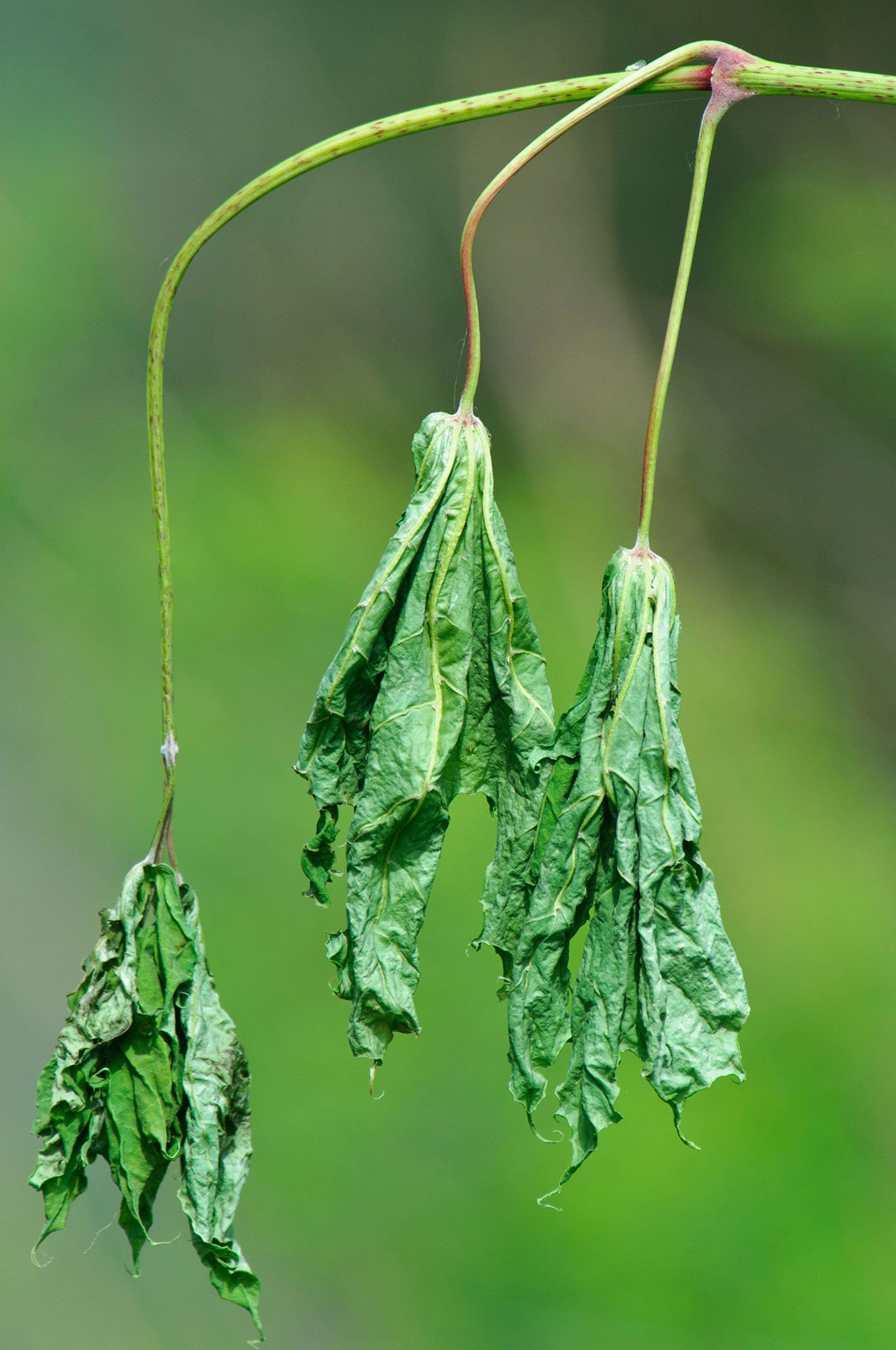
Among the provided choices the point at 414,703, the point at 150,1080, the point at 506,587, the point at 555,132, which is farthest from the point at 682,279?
the point at 150,1080

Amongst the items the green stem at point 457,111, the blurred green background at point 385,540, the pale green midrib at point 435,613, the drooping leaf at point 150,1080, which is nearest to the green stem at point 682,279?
the green stem at point 457,111

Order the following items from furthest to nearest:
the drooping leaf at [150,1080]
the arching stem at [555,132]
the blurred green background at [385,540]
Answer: the blurred green background at [385,540]
the drooping leaf at [150,1080]
the arching stem at [555,132]

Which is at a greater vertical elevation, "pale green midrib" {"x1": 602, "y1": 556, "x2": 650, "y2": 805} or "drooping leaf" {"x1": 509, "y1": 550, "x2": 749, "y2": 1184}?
"pale green midrib" {"x1": 602, "y1": 556, "x2": 650, "y2": 805}

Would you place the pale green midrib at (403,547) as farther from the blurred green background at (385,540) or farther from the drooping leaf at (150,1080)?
the blurred green background at (385,540)

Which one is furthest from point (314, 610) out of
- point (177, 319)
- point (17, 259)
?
point (17, 259)

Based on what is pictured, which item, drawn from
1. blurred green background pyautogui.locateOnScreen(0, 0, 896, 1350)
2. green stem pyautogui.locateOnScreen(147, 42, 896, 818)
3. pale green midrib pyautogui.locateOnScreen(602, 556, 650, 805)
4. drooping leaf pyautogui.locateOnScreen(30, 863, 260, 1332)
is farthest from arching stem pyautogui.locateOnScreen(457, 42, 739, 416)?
blurred green background pyautogui.locateOnScreen(0, 0, 896, 1350)

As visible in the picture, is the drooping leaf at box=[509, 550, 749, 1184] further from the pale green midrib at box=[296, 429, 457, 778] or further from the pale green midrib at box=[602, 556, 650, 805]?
the pale green midrib at box=[296, 429, 457, 778]

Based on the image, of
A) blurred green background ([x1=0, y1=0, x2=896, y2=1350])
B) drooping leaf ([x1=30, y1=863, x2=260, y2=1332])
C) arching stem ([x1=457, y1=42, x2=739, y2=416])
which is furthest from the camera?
blurred green background ([x1=0, y1=0, x2=896, y2=1350])
